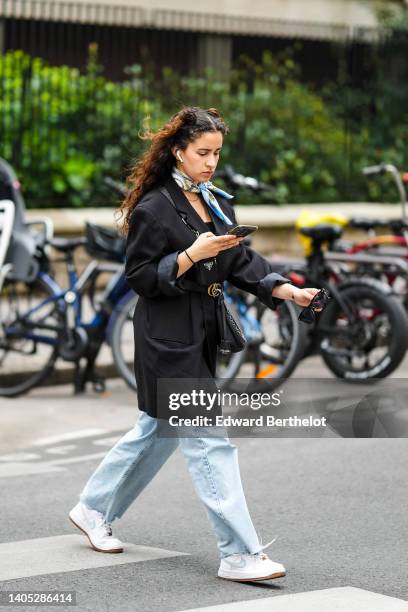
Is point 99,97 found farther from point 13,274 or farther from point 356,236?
point 13,274

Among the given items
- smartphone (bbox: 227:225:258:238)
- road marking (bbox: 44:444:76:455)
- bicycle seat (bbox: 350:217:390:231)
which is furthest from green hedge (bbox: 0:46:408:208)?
smartphone (bbox: 227:225:258:238)

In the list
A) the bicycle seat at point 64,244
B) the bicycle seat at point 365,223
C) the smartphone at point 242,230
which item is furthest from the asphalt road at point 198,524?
the bicycle seat at point 365,223

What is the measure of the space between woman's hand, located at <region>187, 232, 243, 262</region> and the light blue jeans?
0.63 m

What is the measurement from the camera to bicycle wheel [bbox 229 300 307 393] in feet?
31.3

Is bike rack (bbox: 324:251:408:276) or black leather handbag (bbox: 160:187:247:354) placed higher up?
black leather handbag (bbox: 160:187:247:354)

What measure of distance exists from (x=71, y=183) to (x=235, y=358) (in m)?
4.63

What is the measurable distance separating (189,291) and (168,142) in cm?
57

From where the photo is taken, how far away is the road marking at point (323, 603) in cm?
482

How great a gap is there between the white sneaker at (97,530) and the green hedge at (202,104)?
7.10 meters

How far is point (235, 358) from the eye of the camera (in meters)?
9.43

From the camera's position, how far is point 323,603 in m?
4.91

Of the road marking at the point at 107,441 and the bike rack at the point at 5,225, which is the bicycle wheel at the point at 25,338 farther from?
the road marking at the point at 107,441

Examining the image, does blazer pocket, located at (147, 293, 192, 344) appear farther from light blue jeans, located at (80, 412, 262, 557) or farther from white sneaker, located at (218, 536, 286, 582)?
white sneaker, located at (218, 536, 286, 582)

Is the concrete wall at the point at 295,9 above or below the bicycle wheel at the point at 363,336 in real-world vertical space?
above
